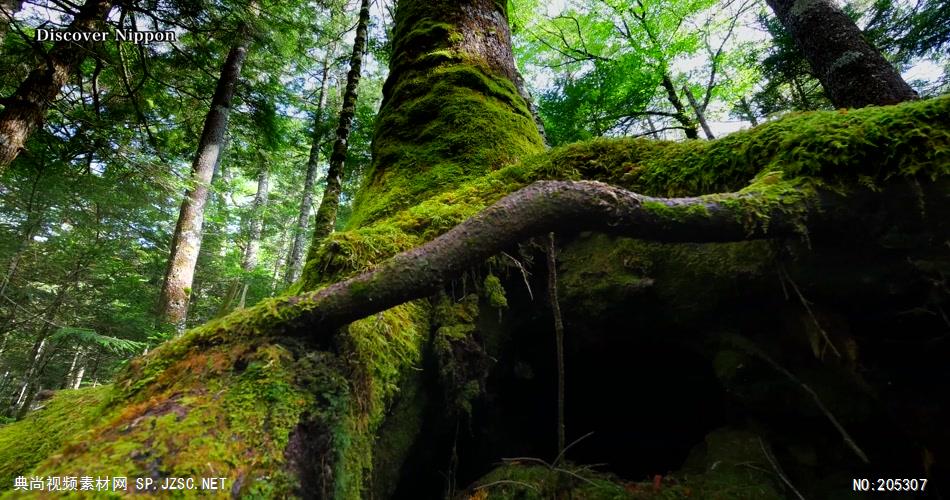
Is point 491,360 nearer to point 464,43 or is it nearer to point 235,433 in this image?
point 235,433

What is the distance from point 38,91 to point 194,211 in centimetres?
290

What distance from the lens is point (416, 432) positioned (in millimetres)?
2258

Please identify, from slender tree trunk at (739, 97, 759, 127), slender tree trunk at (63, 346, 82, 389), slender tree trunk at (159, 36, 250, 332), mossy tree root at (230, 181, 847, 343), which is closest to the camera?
mossy tree root at (230, 181, 847, 343)

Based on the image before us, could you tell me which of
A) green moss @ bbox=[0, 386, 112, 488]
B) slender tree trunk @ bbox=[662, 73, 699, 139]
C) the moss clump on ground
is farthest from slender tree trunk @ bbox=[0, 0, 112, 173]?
slender tree trunk @ bbox=[662, 73, 699, 139]

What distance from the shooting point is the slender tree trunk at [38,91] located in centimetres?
477

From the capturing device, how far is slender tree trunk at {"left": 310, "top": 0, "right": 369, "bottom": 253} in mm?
5871

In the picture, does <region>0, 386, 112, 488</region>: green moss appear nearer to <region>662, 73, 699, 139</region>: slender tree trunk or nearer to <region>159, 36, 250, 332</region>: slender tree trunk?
<region>159, 36, 250, 332</region>: slender tree trunk

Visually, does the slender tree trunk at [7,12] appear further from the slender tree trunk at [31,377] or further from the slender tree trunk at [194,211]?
the slender tree trunk at [31,377]

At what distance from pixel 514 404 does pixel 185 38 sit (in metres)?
11.5

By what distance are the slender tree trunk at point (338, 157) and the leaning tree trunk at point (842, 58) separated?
586 centimetres

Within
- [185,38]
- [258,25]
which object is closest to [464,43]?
[258,25]

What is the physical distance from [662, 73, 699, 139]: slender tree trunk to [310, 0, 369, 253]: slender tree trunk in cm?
1027

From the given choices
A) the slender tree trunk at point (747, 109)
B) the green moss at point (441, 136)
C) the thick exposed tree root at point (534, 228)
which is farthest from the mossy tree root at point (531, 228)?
the slender tree trunk at point (747, 109)

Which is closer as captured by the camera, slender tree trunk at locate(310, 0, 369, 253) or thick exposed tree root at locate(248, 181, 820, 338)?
thick exposed tree root at locate(248, 181, 820, 338)
